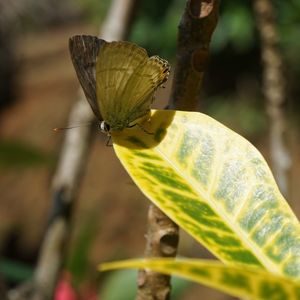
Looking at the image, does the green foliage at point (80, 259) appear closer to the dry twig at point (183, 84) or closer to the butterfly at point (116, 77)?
the butterfly at point (116, 77)

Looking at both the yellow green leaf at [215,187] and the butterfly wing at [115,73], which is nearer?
the yellow green leaf at [215,187]

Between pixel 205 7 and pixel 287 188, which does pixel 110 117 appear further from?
pixel 287 188

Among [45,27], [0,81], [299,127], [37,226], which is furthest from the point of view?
[45,27]

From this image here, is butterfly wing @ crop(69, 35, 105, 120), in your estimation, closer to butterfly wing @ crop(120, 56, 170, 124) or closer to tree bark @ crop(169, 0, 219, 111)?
butterfly wing @ crop(120, 56, 170, 124)

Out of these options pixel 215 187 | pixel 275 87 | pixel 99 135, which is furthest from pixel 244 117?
pixel 215 187

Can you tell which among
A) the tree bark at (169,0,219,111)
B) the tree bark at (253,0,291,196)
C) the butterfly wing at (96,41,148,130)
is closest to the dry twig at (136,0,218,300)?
the tree bark at (169,0,219,111)

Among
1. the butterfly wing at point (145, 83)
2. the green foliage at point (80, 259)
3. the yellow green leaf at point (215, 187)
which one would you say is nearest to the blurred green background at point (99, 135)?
the green foliage at point (80, 259)

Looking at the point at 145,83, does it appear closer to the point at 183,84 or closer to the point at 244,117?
the point at 183,84

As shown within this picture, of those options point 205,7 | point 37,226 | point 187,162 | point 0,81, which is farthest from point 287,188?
point 0,81
